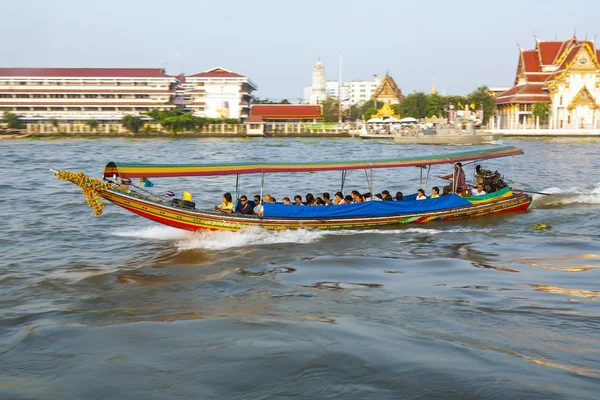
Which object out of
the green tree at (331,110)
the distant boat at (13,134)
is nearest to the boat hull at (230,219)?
the distant boat at (13,134)

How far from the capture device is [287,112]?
73.6 meters

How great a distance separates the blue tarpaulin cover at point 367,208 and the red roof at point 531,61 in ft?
167

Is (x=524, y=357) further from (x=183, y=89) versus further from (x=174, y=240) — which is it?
(x=183, y=89)

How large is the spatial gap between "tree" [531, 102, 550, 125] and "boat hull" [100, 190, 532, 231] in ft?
158

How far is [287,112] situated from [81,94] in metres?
22.5

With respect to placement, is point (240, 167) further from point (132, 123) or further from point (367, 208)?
point (132, 123)

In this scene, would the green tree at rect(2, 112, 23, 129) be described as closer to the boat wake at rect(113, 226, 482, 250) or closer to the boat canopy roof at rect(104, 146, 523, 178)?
the boat wake at rect(113, 226, 482, 250)

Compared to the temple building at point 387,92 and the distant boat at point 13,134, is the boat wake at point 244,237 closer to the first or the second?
the distant boat at point 13,134

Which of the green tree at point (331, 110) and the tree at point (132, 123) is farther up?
the green tree at point (331, 110)

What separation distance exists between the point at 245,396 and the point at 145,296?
3.70m

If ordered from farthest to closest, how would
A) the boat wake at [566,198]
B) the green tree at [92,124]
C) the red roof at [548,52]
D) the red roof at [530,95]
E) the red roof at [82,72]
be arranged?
the red roof at [82,72] → the green tree at [92,124] → the red roof at [548,52] → the red roof at [530,95] → the boat wake at [566,198]

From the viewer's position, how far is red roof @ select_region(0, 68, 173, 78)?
2734 inches

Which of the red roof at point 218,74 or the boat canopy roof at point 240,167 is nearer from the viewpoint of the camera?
the boat canopy roof at point 240,167

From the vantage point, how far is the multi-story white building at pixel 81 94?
224 ft
